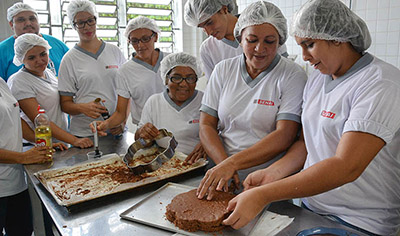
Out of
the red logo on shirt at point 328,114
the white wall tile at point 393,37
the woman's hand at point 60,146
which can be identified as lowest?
the woman's hand at point 60,146

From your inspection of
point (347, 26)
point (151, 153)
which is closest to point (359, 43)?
point (347, 26)

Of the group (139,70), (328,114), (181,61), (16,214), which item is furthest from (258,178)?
(16,214)

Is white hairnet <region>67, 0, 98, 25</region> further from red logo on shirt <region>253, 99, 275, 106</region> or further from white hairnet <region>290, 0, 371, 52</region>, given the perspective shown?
white hairnet <region>290, 0, 371, 52</region>

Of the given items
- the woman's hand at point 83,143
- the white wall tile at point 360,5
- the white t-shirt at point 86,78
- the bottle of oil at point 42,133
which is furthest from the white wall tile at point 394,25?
the bottle of oil at point 42,133

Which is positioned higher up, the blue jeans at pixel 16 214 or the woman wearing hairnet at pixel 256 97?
the woman wearing hairnet at pixel 256 97

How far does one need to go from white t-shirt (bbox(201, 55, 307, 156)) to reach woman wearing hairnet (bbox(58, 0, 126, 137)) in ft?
3.67

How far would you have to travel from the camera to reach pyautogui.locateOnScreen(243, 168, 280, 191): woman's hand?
1.32m

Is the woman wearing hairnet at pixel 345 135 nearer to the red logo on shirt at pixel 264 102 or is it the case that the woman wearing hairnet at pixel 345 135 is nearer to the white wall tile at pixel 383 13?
the red logo on shirt at pixel 264 102

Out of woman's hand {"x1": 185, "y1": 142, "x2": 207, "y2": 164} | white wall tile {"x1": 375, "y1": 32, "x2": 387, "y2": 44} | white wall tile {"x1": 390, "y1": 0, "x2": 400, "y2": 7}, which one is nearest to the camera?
woman's hand {"x1": 185, "y1": 142, "x2": 207, "y2": 164}

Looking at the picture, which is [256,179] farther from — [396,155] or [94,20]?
[94,20]

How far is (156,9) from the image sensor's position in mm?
4777

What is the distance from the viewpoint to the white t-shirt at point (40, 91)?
2256mm

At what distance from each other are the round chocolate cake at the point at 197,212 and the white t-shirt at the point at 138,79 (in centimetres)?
137

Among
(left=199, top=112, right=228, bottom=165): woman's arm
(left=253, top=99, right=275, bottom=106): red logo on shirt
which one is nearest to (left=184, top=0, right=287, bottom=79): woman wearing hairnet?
(left=253, top=99, right=275, bottom=106): red logo on shirt
